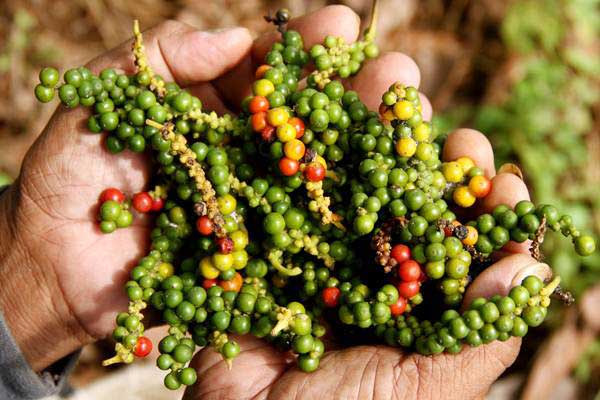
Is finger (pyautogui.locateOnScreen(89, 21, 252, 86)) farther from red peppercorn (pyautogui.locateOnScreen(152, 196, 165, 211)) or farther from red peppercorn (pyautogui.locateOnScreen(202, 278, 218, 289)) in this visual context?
red peppercorn (pyautogui.locateOnScreen(202, 278, 218, 289))

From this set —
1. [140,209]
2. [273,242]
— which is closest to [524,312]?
[273,242]

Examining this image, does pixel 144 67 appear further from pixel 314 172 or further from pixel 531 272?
pixel 531 272

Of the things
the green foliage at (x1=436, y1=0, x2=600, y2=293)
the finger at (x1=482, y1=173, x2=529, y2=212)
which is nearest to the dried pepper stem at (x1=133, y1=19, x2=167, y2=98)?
the finger at (x1=482, y1=173, x2=529, y2=212)

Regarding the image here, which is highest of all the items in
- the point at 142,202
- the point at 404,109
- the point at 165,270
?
the point at 404,109

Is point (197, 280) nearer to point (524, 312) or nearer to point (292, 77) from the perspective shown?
point (292, 77)

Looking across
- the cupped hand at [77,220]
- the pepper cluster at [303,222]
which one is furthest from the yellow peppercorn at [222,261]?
the cupped hand at [77,220]

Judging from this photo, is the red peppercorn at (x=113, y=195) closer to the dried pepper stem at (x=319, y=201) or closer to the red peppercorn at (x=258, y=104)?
the red peppercorn at (x=258, y=104)

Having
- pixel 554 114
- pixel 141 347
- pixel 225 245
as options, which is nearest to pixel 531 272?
pixel 225 245
